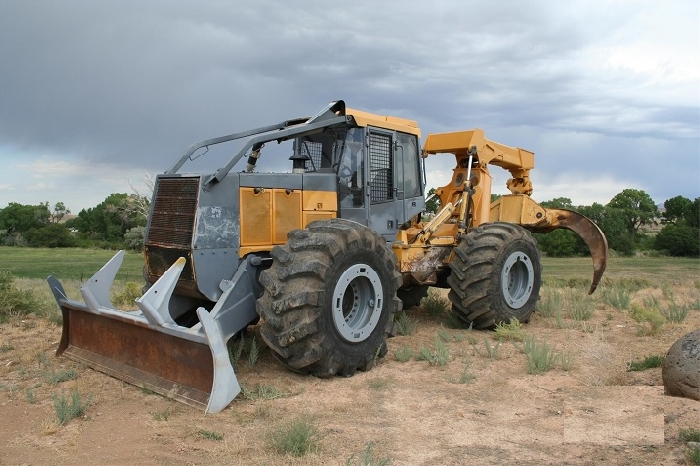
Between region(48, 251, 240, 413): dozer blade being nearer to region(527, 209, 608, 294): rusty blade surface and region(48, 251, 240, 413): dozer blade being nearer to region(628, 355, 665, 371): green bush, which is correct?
region(628, 355, 665, 371): green bush

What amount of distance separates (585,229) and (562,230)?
31740mm

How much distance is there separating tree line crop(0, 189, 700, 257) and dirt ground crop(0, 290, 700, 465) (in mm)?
32166

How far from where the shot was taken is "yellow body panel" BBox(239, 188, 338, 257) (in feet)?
24.2

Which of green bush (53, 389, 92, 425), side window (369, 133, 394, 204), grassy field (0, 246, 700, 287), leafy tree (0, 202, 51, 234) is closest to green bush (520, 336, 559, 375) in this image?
side window (369, 133, 394, 204)

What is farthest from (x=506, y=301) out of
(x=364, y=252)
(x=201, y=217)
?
(x=201, y=217)

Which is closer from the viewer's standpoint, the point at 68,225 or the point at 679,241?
the point at 679,241

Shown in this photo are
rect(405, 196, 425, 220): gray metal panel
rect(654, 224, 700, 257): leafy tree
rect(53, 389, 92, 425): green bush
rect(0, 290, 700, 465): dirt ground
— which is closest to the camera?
rect(0, 290, 700, 465): dirt ground

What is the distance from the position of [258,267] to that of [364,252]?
1253 millimetres

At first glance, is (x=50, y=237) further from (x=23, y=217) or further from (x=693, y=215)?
(x=693, y=215)

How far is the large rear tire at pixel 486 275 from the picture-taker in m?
9.34

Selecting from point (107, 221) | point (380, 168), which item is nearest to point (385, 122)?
point (380, 168)

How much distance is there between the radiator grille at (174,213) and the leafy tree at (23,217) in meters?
44.3

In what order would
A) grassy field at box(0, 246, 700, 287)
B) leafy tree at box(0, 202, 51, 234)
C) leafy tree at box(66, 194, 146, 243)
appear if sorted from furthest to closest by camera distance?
leafy tree at box(0, 202, 51, 234) → leafy tree at box(66, 194, 146, 243) → grassy field at box(0, 246, 700, 287)

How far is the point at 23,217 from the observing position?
48.3 metres
